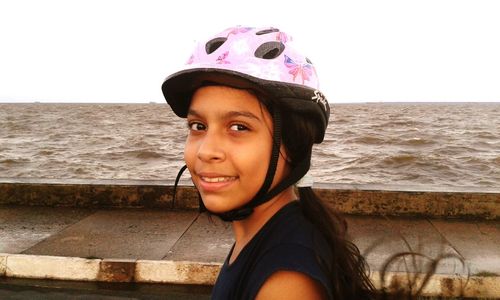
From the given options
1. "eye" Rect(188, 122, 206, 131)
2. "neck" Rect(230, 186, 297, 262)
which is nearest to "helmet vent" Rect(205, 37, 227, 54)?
"eye" Rect(188, 122, 206, 131)

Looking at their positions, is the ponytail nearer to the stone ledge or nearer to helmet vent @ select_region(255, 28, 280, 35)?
helmet vent @ select_region(255, 28, 280, 35)

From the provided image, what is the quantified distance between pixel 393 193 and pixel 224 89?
4.40 metres

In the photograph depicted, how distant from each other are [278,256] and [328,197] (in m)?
4.39

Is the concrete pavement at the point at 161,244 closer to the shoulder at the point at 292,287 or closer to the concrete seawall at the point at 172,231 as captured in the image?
the concrete seawall at the point at 172,231

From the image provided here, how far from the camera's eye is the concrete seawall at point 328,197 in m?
5.29

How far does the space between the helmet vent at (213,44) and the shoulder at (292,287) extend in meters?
0.96

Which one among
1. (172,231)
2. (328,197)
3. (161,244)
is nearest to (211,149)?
(161,244)

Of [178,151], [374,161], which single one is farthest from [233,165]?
[178,151]

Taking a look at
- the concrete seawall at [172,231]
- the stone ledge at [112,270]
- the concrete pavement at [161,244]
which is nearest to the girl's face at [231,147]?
the concrete seawall at [172,231]

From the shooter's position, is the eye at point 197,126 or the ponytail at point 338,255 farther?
the eye at point 197,126

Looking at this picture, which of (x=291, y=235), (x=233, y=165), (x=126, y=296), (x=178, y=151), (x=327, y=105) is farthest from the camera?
(x=178, y=151)

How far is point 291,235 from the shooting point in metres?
1.29

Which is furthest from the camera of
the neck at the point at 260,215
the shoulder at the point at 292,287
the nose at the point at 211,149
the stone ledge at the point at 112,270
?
the stone ledge at the point at 112,270

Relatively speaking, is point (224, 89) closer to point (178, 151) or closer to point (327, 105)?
point (327, 105)
